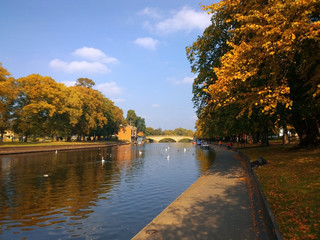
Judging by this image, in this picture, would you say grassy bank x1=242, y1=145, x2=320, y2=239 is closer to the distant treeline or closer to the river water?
the river water

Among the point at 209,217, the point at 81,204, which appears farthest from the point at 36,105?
the point at 209,217

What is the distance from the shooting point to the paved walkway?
694cm

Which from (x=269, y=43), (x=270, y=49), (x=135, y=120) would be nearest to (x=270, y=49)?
(x=270, y=49)

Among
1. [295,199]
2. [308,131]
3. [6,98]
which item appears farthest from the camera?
[6,98]

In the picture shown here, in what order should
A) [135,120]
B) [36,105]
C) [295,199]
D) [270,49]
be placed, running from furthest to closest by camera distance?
[135,120] → [36,105] → [270,49] → [295,199]

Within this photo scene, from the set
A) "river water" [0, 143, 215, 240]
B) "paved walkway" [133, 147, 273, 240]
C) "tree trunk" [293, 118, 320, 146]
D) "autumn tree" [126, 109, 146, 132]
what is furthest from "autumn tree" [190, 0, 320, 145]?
"autumn tree" [126, 109, 146, 132]

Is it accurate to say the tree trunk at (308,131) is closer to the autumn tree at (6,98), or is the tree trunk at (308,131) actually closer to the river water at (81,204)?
the river water at (81,204)

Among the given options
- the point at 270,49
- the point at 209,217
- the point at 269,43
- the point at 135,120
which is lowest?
the point at 209,217

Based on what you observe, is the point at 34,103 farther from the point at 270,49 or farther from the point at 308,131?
the point at 270,49

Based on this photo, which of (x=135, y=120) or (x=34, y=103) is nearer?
(x=34, y=103)

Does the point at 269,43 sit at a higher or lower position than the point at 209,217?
higher

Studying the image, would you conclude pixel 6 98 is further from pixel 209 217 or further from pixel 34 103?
pixel 209 217

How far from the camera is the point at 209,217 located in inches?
333

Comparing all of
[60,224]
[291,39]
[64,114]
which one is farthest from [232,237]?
[64,114]
